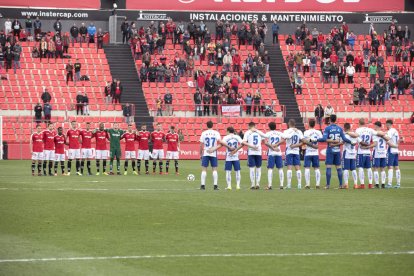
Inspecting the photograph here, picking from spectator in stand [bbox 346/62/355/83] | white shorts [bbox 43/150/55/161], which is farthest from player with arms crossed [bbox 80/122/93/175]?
spectator in stand [bbox 346/62/355/83]

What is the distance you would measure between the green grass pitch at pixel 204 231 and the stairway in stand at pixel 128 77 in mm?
28401

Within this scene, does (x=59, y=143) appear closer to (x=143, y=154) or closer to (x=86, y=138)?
(x=86, y=138)

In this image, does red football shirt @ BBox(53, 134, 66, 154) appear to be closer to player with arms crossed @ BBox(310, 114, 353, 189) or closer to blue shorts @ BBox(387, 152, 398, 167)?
player with arms crossed @ BBox(310, 114, 353, 189)

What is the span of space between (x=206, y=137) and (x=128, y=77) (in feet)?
114

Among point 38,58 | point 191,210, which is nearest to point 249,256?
point 191,210

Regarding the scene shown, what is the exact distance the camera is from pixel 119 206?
2505cm

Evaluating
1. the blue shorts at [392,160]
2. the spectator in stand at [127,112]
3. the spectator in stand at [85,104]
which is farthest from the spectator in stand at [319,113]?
the blue shorts at [392,160]

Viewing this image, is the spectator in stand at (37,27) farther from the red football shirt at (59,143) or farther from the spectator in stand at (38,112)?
the red football shirt at (59,143)

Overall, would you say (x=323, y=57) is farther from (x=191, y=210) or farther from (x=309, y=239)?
(x=309, y=239)

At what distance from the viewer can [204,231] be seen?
19.5 meters

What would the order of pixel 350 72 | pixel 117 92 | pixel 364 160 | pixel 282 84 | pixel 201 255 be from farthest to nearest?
pixel 350 72, pixel 282 84, pixel 117 92, pixel 364 160, pixel 201 255

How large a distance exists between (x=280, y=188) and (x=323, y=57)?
3670 cm

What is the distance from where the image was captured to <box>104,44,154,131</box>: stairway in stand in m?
60.0

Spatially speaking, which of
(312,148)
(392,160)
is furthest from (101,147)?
(392,160)
